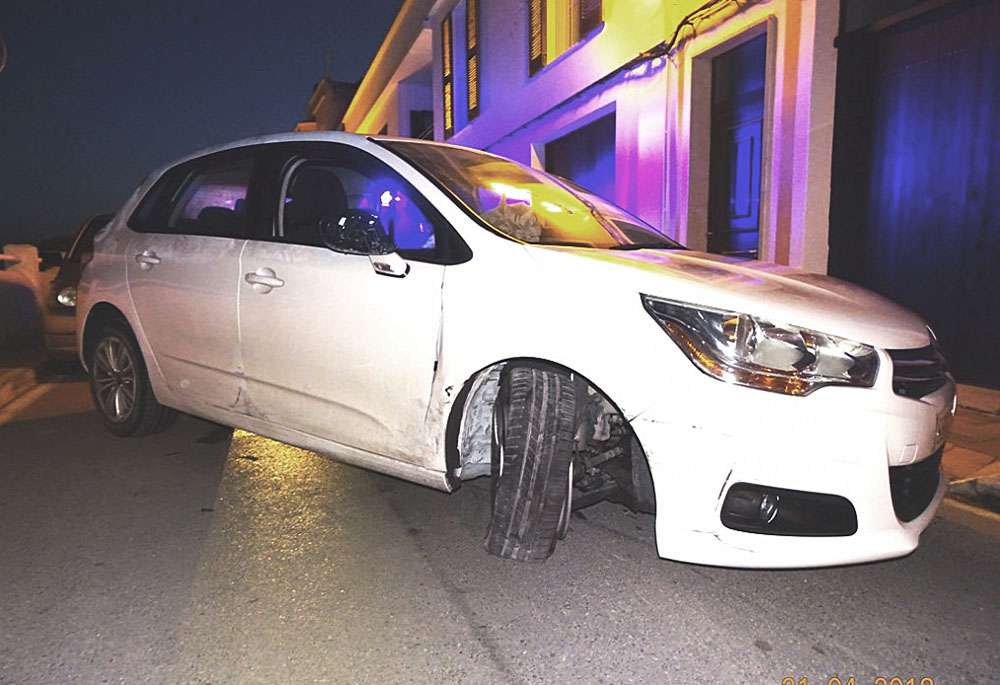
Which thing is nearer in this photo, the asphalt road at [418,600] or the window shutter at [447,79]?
the asphalt road at [418,600]

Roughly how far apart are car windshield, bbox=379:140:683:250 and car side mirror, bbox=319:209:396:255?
0.34 m

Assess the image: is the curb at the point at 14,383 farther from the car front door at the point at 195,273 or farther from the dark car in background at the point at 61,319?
the car front door at the point at 195,273

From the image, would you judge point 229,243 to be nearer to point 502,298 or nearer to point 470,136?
point 502,298

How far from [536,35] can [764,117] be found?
5748 millimetres

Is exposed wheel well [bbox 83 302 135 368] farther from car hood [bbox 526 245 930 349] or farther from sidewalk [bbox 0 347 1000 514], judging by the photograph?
car hood [bbox 526 245 930 349]

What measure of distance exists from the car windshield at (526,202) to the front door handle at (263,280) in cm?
81

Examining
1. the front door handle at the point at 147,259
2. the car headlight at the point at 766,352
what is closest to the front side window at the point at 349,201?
the front door handle at the point at 147,259

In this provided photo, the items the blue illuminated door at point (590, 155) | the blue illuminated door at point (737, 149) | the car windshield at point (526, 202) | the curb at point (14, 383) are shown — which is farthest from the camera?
the blue illuminated door at point (590, 155)

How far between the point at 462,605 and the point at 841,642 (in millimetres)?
1243

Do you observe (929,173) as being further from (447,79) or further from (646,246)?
(447,79)

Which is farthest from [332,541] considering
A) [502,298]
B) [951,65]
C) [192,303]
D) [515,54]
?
[515,54]

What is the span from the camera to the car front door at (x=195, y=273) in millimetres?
3625

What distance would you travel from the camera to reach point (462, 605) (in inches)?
98.9

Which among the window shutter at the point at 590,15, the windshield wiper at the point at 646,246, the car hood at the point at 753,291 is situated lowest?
the car hood at the point at 753,291
